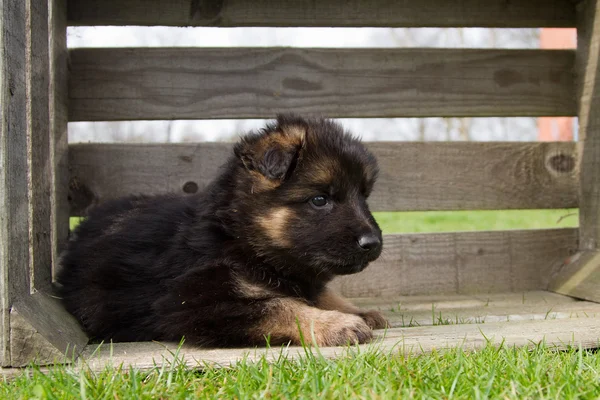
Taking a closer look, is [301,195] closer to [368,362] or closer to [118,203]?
[368,362]

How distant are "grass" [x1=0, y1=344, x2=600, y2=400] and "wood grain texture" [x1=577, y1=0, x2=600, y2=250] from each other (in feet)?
8.15

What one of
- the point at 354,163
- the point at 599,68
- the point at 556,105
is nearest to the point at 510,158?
the point at 556,105

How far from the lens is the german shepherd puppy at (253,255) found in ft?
11.1

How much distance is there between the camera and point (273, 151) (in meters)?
3.57

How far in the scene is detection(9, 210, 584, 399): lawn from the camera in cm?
254

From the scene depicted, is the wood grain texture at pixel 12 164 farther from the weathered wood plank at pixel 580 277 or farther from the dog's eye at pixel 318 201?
the weathered wood plank at pixel 580 277

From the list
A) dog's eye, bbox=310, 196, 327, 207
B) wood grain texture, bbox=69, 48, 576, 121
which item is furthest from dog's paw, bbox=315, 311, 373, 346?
wood grain texture, bbox=69, 48, 576, 121

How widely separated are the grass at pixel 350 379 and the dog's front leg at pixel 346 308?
34.6 inches

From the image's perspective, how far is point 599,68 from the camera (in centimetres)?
516

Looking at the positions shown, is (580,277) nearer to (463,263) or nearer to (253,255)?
(463,263)

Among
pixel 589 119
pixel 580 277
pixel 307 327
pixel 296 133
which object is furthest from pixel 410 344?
pixel 589 119

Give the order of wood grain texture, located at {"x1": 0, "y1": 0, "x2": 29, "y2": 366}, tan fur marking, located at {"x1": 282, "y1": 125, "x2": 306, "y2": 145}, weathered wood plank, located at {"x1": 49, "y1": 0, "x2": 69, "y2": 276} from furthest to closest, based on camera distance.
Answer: weathered wood plank, located at {"x1": 49, "y1": 0, "x2": 69, "y2": 276} < tan fur marking, located at {"x1": 282, "y1": 125, "x2": 306, "y2": 145} < wood grain texture, located at {"x1": 0, "y1": 0, "x2": 29, "y2": 366}

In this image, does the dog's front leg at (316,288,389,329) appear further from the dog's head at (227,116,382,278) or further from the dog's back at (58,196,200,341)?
the dog's back at (58,196,200,341)

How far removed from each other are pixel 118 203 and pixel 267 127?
1.26 meters
